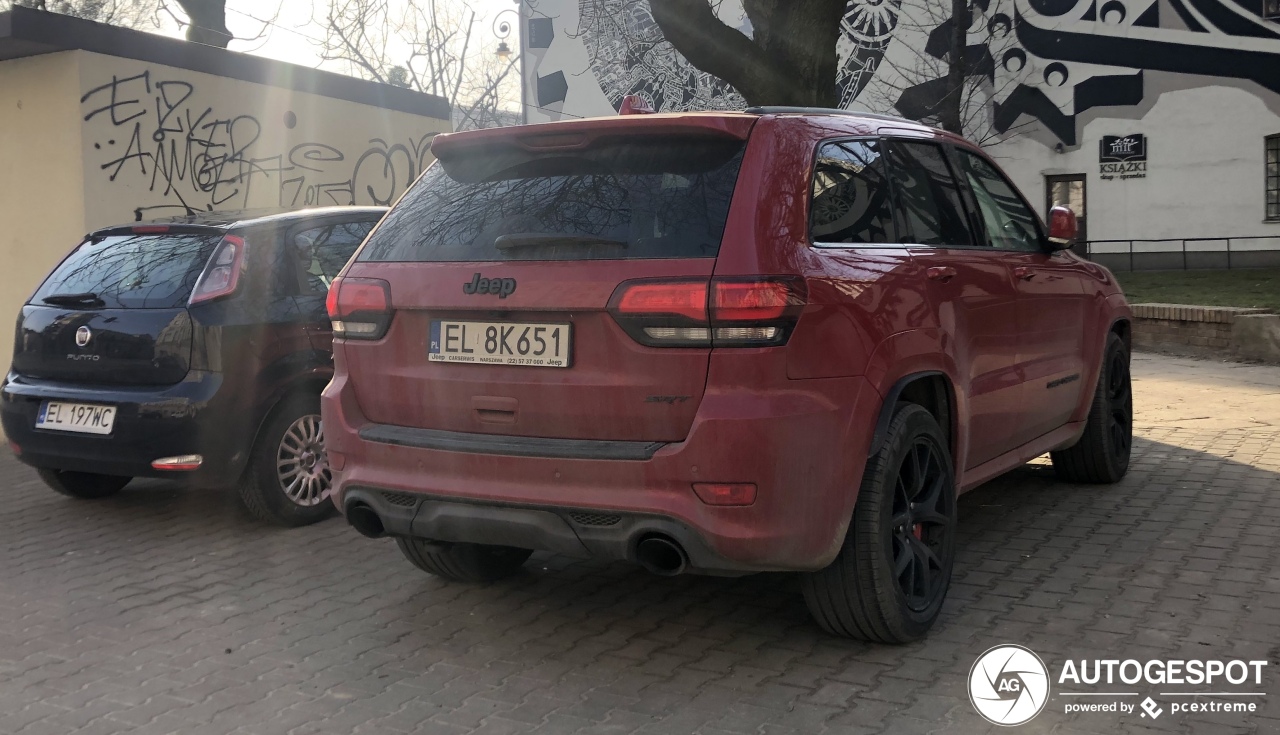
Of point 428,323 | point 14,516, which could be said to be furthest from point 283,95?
point 428,323

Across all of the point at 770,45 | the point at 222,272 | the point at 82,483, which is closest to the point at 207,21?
the point at 770,45

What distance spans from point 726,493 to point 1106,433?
12.3 ft

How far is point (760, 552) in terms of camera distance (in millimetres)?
3596

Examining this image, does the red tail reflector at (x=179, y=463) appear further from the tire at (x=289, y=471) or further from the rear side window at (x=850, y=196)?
the rear side window at (x=850, y=196)

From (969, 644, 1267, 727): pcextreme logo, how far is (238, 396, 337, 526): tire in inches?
135

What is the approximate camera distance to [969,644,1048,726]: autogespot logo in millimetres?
3574

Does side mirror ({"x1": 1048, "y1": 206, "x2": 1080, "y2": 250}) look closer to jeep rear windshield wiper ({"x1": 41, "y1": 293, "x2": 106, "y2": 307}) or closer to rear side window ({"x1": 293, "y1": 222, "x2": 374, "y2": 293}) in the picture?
rear side window ({"x1": 293, "y1": 222, "x2": 374, "y2": 293})

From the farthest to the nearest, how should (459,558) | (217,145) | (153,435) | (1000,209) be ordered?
1. (217,145)
2. (153,435)
3. (1000,209)
4. (459,558)

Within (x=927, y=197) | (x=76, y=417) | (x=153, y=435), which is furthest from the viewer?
(x=76, y=417)

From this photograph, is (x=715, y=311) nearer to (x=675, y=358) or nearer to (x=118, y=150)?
(x=675, y=358)

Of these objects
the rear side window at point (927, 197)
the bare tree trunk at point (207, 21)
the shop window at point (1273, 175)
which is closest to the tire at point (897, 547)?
the rear side window at point (927, 197)

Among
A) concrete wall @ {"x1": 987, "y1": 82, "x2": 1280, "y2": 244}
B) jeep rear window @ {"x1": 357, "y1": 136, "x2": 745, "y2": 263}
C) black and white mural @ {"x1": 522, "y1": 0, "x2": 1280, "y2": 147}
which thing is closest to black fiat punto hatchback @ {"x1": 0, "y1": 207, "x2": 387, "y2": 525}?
jeep rear window @ {"x1": 357, "y1": 136, "x2": 745, "y2": 263}

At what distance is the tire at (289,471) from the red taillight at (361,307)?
5.83ft

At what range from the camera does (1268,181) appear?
A: 96.2 ft
